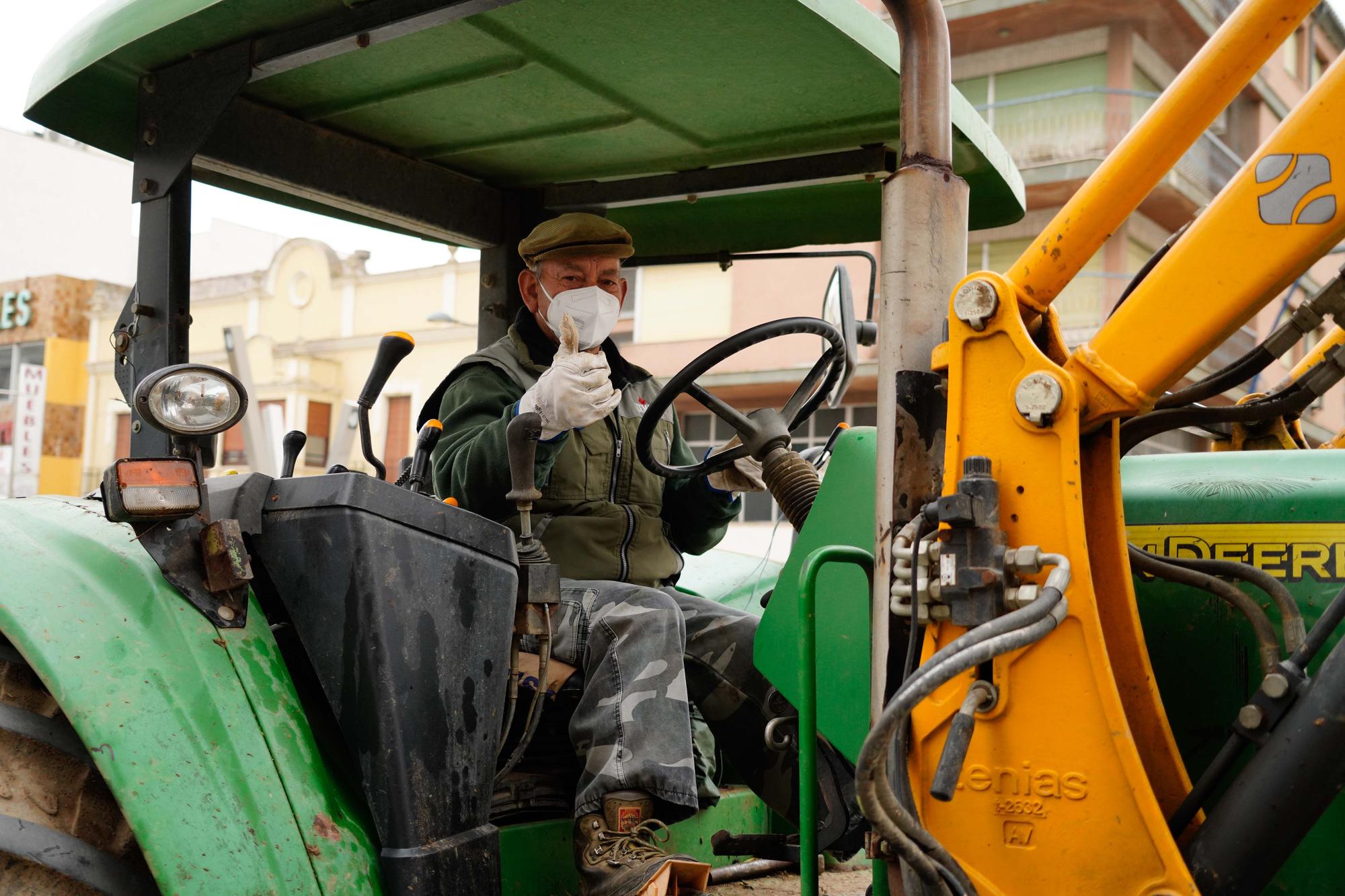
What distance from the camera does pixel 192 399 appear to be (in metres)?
1.94

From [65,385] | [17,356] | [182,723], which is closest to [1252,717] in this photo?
[182,723]

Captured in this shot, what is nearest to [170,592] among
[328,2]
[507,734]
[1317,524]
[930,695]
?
[507,734]

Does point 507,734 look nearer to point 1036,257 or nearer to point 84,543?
point 84,543

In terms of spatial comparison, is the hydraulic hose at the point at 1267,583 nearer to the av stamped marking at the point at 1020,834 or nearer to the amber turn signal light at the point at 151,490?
the av stamped marking at the point at 1020,834

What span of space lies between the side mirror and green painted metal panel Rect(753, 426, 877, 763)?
351 mm

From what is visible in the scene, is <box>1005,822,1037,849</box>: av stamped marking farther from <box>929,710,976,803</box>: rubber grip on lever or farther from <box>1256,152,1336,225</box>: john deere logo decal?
<box>1256,152,1336,225</box>: john deere logo decal

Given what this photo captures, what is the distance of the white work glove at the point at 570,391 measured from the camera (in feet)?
7.72

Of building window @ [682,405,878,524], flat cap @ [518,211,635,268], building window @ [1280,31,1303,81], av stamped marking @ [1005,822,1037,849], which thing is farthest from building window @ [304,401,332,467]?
av stamped marking @ [1005,822,1037,849]

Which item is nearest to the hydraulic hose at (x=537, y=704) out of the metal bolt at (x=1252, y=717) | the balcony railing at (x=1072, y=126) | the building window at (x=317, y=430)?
the metal bolt at (x=1252, y=717)

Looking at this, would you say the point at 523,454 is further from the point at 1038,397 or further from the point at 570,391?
the point at 1038,397

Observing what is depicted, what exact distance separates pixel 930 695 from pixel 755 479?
1107 mm

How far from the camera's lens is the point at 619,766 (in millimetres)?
2293

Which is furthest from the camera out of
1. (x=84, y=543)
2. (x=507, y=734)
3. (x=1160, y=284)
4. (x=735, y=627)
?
(x=735, y=627)

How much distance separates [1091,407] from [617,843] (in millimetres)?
1103
